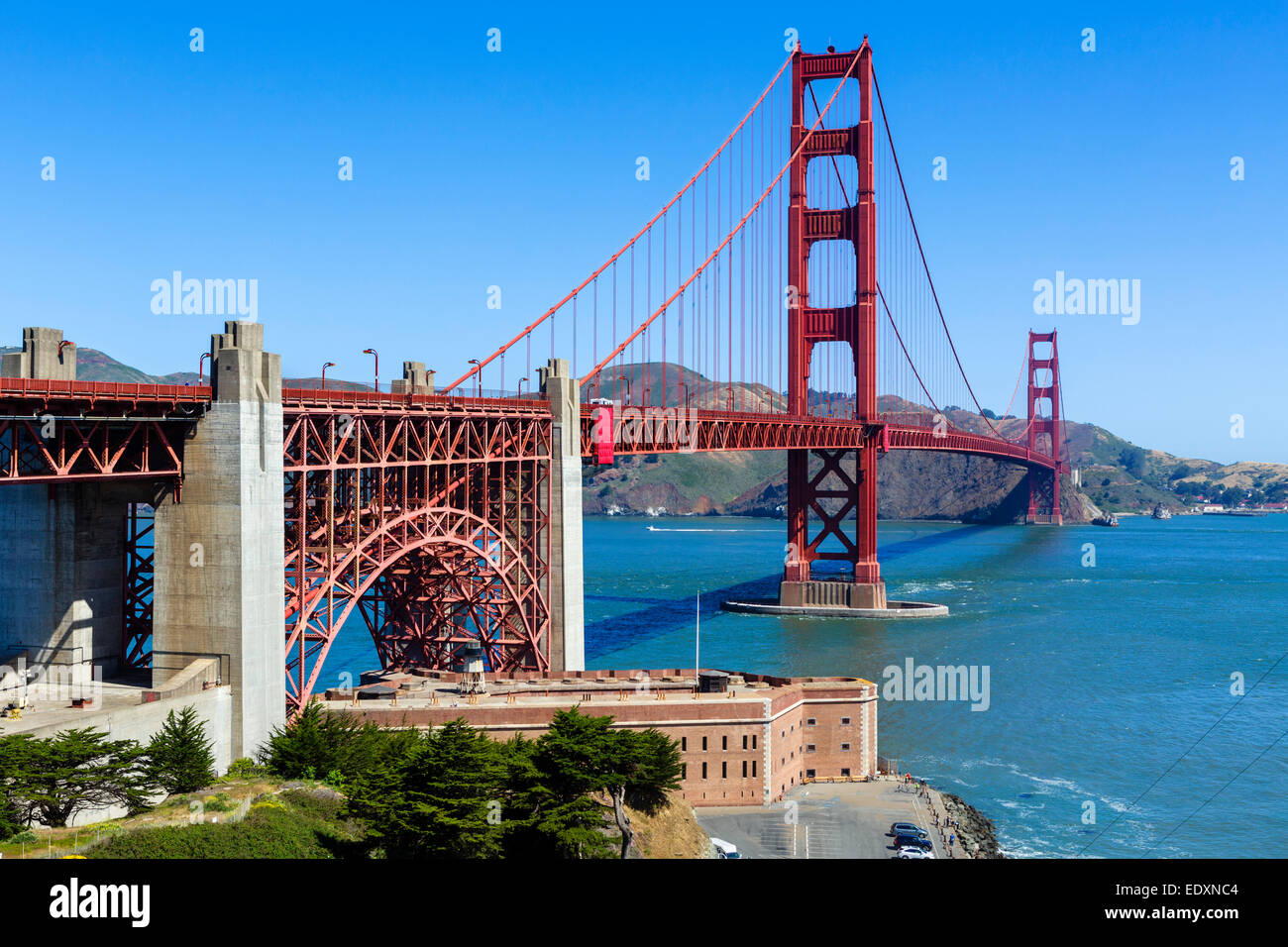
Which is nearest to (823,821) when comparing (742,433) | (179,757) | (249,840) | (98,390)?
(179,757)

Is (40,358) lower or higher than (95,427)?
higher

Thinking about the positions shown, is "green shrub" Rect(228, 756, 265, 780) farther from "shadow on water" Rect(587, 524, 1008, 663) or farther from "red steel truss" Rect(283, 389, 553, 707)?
"shadow on water" Rect(587, 524, 1008, 663)

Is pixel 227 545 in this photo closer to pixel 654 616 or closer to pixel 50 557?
pixel 50 557

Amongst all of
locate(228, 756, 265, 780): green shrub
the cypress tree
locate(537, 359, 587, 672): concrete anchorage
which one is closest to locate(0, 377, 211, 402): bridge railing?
the cypress tree

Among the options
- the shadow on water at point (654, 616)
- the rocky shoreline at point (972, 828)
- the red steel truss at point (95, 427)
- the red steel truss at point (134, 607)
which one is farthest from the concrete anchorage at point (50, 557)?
the shadow on water at point (654, 616)

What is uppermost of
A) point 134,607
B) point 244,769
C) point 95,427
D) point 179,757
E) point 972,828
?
point 95,427

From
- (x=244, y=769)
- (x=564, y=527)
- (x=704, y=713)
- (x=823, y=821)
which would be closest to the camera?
(x=244, y=769)
